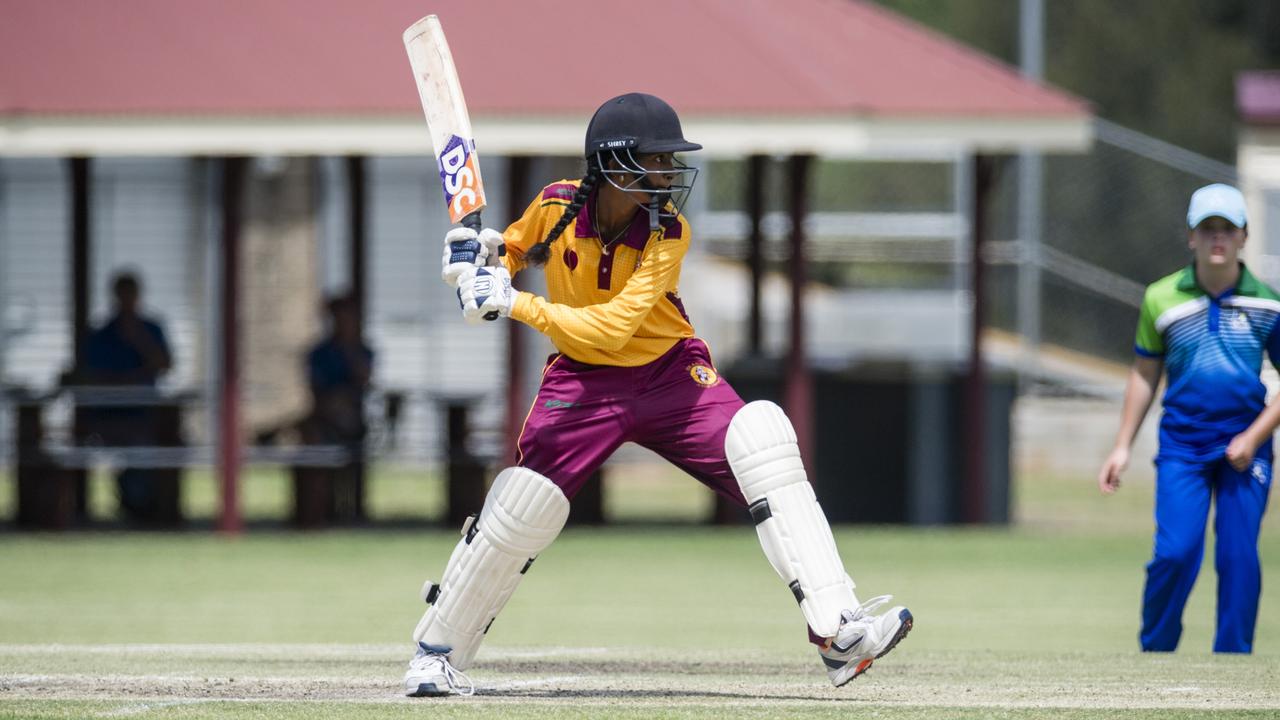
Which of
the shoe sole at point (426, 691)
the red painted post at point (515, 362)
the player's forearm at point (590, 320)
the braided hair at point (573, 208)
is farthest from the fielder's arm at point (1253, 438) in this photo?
the red painted post at point (515, 362)

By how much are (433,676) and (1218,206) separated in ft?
13.0

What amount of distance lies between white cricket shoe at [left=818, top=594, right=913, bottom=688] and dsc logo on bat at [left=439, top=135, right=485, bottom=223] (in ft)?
6.08

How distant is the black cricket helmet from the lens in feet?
23.4

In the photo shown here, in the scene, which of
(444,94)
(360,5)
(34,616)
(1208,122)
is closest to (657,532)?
(360,5)

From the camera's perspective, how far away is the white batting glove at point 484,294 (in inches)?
273

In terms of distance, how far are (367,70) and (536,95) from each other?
144 centimetres

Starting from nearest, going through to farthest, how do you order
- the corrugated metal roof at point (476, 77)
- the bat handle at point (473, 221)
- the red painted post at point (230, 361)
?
the bat handle at point (473, 221) < the corrugated metal roof at point (476, 77) < the red painted post at point (230, 361)

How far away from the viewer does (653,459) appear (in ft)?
76.6

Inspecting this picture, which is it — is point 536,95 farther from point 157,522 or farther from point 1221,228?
point 1221,228

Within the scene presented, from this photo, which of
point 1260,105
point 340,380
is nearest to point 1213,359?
point 340,380

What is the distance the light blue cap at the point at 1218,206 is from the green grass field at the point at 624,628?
1807 millimetres

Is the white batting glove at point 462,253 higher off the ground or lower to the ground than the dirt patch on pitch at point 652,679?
higher

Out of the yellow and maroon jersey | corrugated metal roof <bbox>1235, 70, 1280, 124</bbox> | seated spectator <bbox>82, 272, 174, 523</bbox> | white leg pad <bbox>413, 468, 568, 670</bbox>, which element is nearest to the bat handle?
the yellow and maroon jersey

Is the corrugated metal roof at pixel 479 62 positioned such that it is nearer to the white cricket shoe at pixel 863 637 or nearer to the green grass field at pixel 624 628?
the green grass field at pixel 624 628
